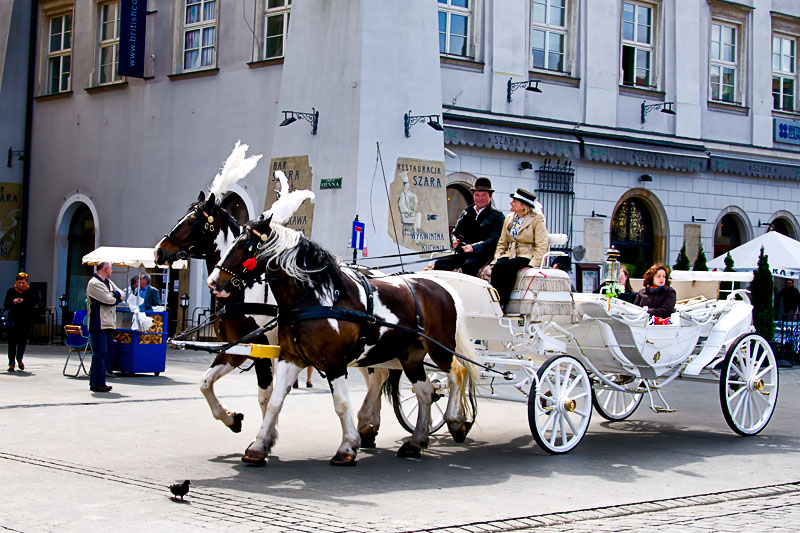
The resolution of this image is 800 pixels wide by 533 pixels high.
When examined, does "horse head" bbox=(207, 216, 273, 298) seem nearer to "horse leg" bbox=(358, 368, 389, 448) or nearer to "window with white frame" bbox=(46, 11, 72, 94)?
"horse leg" bbox=(358, 368, 389, 448)

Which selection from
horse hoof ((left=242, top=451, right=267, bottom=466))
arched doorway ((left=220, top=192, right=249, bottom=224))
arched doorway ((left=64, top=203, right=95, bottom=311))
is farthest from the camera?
arched doorway ((left=64, top=203, right=95, bottom=311))

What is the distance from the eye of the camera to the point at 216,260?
30.0 ft

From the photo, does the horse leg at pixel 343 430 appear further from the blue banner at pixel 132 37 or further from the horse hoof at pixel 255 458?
the blue banner at pixel 132 37

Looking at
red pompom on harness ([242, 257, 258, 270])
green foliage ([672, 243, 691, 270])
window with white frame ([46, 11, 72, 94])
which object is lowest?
red pompom on harness ([242, 257, 258, 270])

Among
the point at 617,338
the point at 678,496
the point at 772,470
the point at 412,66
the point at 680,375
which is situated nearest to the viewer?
the point at 678,496

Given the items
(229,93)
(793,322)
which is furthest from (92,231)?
(793,322)

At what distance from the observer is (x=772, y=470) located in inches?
325

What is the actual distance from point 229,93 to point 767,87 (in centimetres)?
1438

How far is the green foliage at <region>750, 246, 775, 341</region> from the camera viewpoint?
20.7 metres

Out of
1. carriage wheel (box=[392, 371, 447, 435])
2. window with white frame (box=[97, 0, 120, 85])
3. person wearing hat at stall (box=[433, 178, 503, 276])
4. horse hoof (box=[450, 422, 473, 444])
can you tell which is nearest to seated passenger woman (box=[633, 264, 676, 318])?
person wearing hat at stall (box=[433, 178, 503, 276])

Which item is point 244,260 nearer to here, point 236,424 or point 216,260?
point 216,260

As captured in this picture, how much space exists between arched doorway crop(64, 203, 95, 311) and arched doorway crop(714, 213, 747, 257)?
16.2 meters

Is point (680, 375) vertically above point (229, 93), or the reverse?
point (229, 93)

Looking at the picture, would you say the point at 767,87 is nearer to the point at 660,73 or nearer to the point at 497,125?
the point at 660,73
